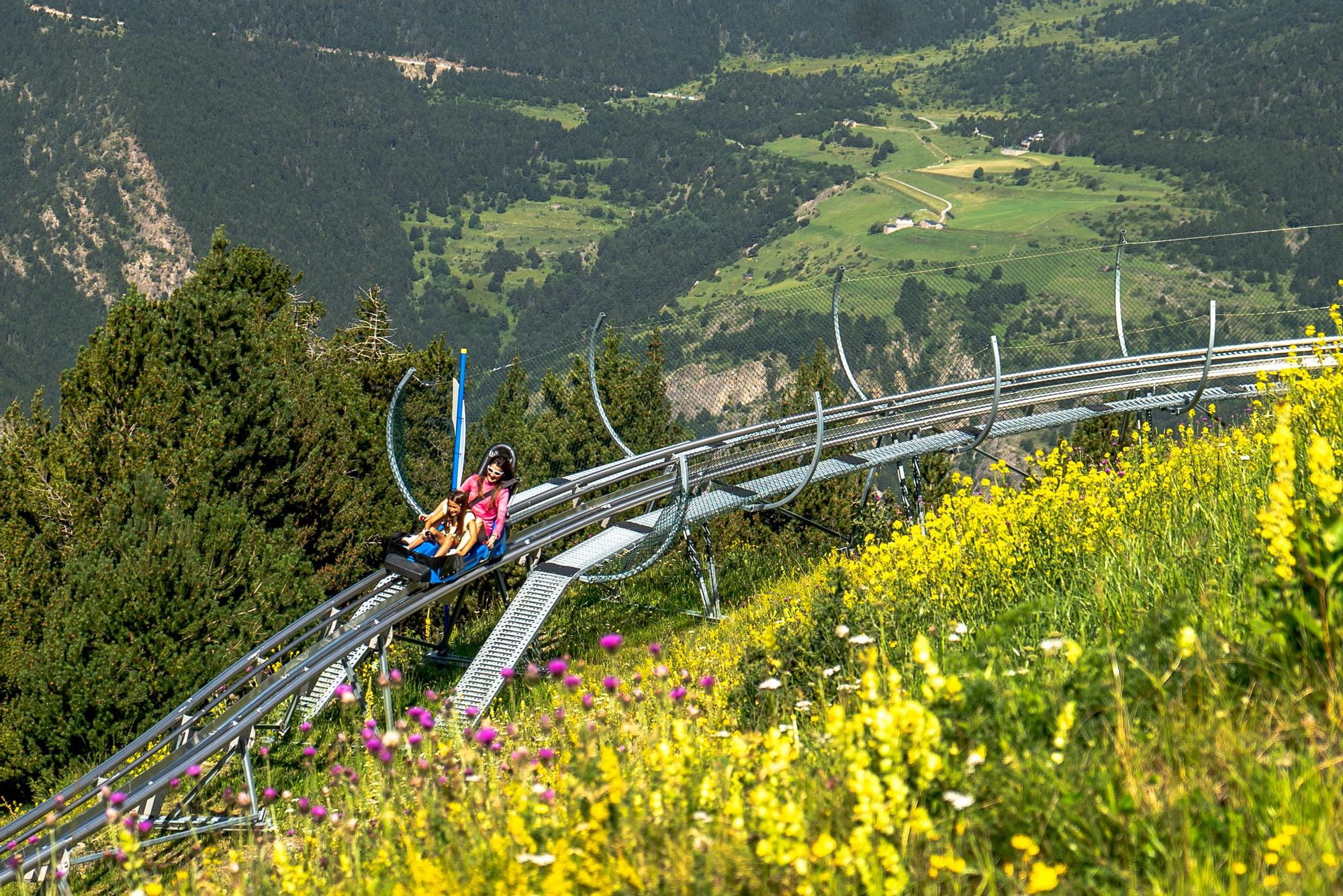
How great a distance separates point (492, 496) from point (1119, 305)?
882 centimetres

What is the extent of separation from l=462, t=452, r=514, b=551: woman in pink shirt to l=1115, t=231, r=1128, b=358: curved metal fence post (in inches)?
333

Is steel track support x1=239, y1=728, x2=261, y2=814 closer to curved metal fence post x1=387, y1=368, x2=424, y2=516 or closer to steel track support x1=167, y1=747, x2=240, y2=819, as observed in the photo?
steel track support x1=167, y1=747, x2=240, y2=819

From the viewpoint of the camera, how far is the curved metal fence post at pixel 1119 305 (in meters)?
15.7

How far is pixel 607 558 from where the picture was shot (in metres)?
12.2

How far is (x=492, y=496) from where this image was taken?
11938 mm

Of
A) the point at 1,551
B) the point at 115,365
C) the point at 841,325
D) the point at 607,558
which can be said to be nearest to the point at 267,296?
the point at 115,365

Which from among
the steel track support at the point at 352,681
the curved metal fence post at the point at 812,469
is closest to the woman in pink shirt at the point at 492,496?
the steel track support at the point at 352,681

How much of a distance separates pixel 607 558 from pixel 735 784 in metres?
8.30

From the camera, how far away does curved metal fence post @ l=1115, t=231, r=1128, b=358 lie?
15680 millimetres

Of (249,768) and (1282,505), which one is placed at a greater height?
(1282,505)

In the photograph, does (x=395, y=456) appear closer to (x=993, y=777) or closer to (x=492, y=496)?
(x=492, y=496)

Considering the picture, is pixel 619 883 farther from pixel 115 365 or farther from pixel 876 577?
Answer: pixel 115 365

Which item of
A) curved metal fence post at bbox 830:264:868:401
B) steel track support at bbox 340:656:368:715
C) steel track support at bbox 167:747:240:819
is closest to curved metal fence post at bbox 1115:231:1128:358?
curved metal fence post at bbox 830:264:868:401

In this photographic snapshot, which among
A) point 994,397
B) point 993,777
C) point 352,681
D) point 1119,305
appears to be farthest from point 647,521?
point 993,777
